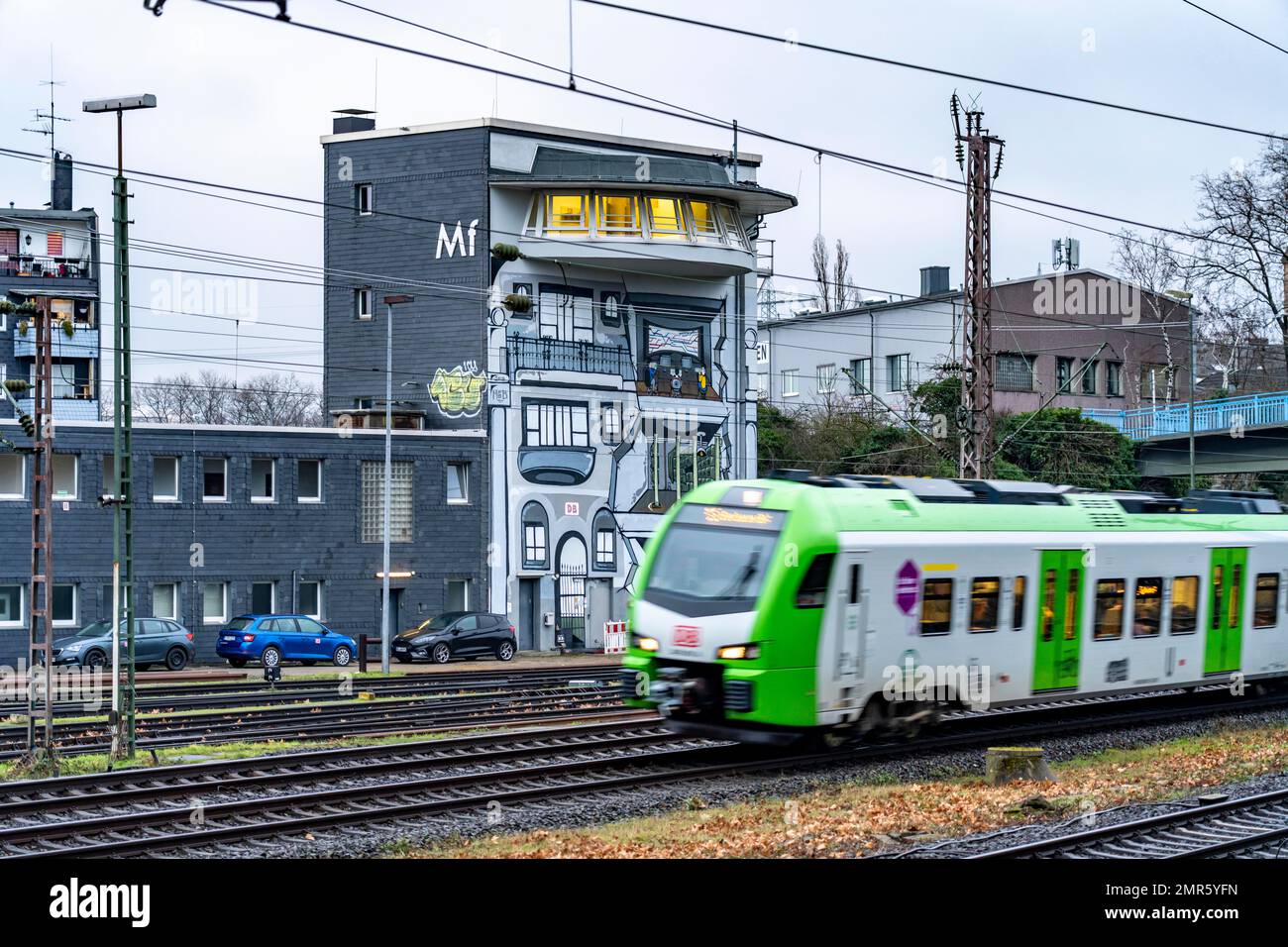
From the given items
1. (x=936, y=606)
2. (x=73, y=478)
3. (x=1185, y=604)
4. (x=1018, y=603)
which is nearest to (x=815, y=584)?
(x=936, y=606)

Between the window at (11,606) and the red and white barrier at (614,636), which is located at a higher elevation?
the window at (11,606)

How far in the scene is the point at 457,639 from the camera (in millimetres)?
42938

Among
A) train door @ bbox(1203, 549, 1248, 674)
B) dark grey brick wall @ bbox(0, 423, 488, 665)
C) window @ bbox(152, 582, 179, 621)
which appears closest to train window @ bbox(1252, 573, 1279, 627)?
train door @ bbox(1203, 549, 1248, 674)

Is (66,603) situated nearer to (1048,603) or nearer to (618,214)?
(618,214)

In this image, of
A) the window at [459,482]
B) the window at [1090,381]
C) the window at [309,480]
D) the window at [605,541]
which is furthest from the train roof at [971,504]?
the window at [1090,381]

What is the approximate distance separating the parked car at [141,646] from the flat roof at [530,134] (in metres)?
17.8

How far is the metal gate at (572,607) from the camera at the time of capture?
163ft

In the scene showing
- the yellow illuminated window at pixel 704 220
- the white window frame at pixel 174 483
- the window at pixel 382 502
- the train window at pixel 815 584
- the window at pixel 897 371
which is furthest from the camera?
the window at pixel 897 371

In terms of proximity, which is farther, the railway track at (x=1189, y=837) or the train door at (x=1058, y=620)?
the train door at (x=1058, y=620)

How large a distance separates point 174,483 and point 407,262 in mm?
10824

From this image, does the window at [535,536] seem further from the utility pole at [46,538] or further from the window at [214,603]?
the utility pole at [46,538]
